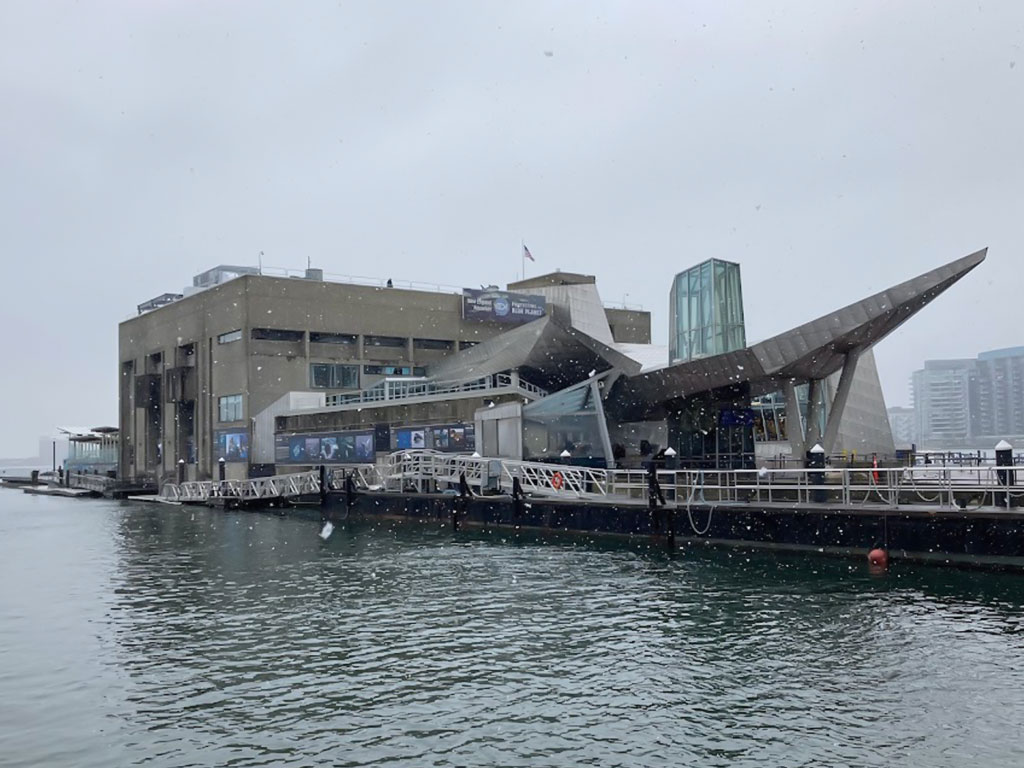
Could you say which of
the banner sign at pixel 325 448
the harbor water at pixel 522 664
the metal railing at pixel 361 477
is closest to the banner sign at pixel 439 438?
the metal railing at pixel 361 477

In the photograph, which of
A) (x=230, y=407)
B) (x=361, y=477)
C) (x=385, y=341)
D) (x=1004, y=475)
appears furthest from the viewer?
(x=385, y=341)

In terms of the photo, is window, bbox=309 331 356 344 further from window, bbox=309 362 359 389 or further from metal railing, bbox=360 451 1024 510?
metal railing, bbox=360 451 1024 510

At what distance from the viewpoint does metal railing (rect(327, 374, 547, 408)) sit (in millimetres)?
56812

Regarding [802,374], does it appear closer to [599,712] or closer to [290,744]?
[599,712]

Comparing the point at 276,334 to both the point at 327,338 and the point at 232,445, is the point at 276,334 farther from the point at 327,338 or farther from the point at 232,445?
the point at 232,445

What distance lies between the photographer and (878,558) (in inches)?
1035

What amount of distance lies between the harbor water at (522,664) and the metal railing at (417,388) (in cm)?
2606

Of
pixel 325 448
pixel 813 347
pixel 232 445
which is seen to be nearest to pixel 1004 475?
pixel 813 347

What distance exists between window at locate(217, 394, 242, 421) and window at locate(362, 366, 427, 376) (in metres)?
10.7

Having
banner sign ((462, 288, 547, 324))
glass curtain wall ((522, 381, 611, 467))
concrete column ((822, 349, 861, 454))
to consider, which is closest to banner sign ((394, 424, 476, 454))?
glass curtain wall ((522, 381, 611, 467))

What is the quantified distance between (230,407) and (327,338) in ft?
32.0

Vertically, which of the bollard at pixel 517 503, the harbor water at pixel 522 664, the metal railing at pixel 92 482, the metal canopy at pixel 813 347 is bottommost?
the harbor water at pixel 522 664

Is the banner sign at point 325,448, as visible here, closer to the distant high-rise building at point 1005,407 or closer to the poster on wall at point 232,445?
the poster on wall at point 232,445

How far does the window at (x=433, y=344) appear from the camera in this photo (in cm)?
8694
